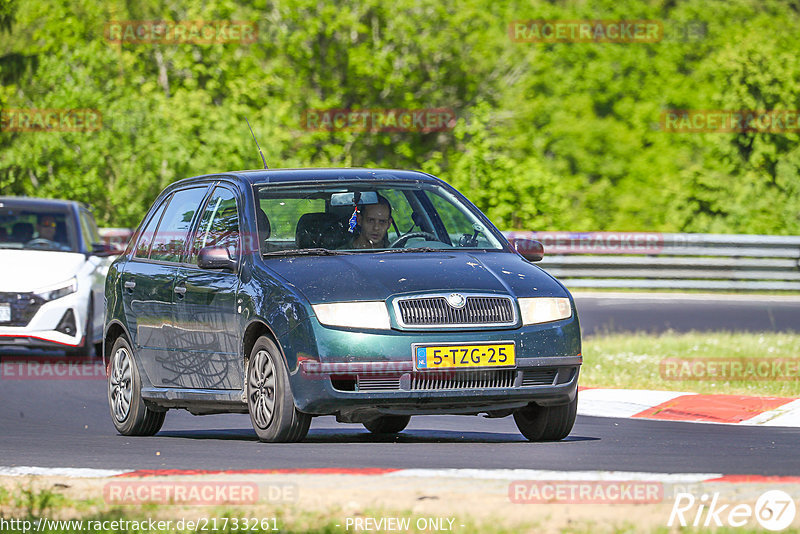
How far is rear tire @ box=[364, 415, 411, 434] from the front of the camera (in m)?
10.2

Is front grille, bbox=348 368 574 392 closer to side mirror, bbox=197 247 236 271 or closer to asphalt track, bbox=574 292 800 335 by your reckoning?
side mirror, bbox=197 247 236 271

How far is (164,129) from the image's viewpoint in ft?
103

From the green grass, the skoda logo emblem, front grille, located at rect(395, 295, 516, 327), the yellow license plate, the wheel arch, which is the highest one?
the skoda logo emblem

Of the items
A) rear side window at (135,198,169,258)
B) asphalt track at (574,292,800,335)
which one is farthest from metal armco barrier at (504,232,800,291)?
rear side window at (135,198,169,258)

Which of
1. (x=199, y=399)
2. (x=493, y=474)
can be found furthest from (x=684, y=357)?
(x=493, y=474)

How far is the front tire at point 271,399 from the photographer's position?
851cm

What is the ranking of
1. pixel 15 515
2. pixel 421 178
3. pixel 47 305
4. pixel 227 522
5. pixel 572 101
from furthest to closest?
pixel 572 101 → pixel 47 305 → pixel 421 178 → pixel 15 515 → pixel 227 522

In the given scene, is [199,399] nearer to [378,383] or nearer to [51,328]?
[378,383]

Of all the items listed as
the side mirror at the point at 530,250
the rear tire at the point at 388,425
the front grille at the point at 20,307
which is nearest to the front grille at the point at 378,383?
the side mirror at the point at 530,250

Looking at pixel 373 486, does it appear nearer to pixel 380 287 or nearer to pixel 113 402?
pixel 380 287

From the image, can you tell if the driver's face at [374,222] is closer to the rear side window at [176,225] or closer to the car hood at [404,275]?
the car hood at [404,275]

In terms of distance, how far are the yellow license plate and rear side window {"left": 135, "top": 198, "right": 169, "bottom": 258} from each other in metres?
3.00

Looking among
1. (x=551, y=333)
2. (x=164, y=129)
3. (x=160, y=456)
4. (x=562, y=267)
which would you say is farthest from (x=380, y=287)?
(x=164, y=129)

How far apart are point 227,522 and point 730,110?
3227 centimetres
